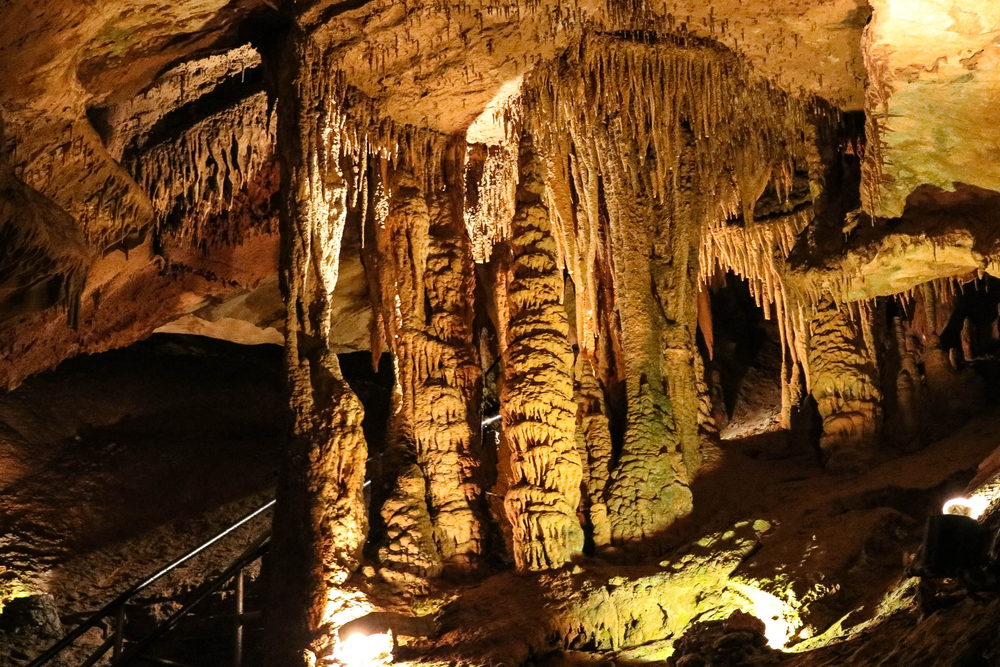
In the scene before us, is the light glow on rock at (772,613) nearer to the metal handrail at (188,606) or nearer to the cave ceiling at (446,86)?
the cave ceiling at (446,86)

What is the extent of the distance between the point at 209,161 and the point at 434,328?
10.7 ft

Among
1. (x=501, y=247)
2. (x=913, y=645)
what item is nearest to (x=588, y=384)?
(x=501, y=247)

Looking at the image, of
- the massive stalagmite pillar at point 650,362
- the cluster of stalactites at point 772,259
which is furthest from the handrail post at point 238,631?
the cluster of stalactites at point 772,259

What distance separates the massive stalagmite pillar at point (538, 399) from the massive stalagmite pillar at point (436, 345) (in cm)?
46

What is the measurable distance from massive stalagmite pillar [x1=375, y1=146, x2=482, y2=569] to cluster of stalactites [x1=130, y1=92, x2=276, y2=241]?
1.82 metres

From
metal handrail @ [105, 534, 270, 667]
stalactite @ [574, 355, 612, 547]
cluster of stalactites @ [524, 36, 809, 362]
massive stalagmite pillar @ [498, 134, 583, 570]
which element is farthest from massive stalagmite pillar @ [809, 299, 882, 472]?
metal handrail @ [105, 534, 270, 667]

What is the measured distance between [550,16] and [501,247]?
2188mm

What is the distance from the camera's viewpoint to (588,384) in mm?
8742

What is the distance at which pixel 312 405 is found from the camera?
749 centimetres

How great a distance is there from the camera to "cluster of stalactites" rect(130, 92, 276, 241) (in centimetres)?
993

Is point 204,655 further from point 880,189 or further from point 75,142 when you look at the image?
point 880,189

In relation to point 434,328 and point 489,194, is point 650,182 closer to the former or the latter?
point 489,194

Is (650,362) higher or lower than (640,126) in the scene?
lower

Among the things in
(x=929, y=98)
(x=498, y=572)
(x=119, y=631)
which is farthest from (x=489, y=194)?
(x=119, y=631)
